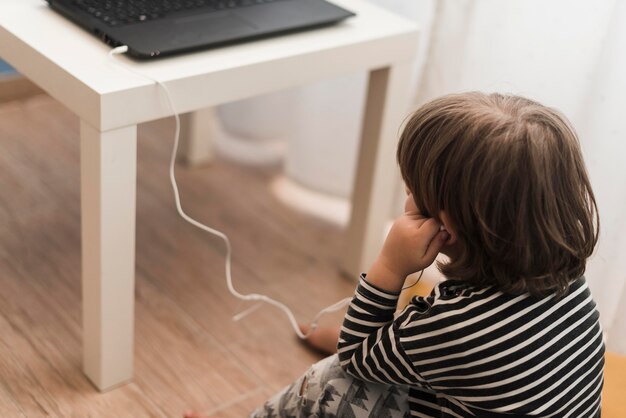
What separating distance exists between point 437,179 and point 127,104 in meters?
0.39

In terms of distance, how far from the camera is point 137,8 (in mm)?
1220

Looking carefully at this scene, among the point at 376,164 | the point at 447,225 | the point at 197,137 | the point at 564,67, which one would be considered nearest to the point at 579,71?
the point at 564,67

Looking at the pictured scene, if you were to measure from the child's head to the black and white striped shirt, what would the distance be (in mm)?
26

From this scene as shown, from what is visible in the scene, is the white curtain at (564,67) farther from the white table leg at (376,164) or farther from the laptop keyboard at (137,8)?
the laptop keyboard at (137,8)

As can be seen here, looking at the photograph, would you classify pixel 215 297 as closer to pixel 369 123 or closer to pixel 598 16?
pixel 369 123

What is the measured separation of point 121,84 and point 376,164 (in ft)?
1.64

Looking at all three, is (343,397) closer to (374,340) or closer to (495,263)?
(374,340)

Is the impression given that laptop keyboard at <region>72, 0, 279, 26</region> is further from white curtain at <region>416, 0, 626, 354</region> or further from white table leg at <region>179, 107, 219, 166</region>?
white table leg at <region>179, 107, 219, 166</region>

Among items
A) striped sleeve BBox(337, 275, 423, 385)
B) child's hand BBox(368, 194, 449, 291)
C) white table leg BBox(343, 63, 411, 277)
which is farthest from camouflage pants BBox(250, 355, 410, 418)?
white table leg BBox(343, 63, 411, 277)

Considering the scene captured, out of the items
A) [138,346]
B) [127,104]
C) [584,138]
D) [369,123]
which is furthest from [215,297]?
[584,138]

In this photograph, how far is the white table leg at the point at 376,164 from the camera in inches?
55.0

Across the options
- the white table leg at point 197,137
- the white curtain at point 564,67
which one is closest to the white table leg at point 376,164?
the white curtain at point 564,67

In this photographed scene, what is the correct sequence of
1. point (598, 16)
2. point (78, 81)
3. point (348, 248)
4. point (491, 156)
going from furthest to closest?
point (348, 248) → point (598, 16) → point (78, 81) → point (491, 156)

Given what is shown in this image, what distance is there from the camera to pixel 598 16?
4.15 ft
